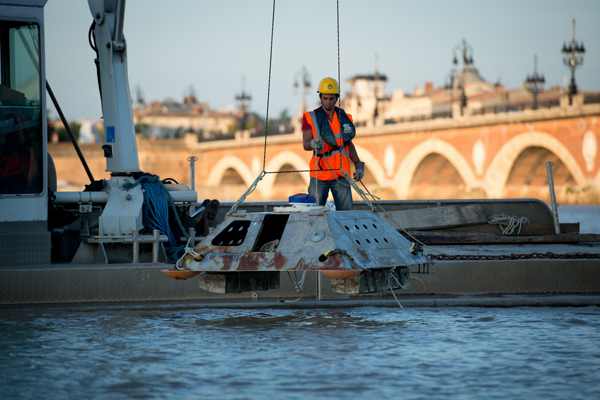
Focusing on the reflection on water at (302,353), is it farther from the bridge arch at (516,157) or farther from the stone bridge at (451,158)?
the bridge arch at (516,157)

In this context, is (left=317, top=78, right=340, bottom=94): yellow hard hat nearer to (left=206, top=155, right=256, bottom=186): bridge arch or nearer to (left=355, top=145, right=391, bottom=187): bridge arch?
(left=355, top=145, right=391, bottom=187): bridge arch

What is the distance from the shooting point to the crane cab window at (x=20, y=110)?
312 inches

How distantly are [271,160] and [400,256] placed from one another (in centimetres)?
5708

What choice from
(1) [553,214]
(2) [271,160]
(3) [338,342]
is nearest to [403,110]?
(2) [271,160]

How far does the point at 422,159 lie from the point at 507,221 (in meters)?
40.2

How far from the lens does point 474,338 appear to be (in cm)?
629

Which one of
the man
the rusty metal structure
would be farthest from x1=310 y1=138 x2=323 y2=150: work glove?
the rusty metal structure

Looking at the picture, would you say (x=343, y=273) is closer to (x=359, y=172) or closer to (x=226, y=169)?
(x=359, y=172)

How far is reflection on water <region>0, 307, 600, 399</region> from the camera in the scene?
4.82 m

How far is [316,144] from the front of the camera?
22.3 feet

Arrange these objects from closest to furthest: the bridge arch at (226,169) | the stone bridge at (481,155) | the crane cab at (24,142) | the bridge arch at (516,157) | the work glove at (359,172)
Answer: the work glove at (359,172) < the crane cab at (24,142) < the stone bridge at (481,155) < the bridge arch at (516,157) < the bridge arch at (226,169)

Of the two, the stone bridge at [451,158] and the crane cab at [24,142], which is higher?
the stone bridge at [451,158]

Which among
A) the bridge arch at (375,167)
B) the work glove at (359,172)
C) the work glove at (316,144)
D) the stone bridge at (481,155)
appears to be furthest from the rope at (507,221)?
the bridge arch at (375,167)

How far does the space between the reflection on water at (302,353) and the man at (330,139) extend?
126 centimetres
